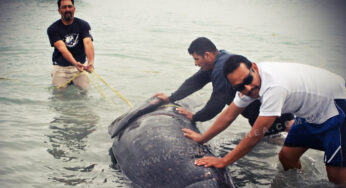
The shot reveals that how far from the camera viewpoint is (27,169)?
398 centimetres

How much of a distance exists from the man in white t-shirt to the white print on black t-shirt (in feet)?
12.6

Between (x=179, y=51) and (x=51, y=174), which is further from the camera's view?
(x=179, y=51)

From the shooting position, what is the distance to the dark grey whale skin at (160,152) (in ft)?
9.72

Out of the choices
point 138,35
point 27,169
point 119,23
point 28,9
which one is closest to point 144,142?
point 27,169

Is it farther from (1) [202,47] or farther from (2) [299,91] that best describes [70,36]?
(2) [299,91]

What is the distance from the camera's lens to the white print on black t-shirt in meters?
5.88

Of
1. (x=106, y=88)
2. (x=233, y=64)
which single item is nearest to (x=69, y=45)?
(x=106, y=88)

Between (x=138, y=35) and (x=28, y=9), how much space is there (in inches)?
452

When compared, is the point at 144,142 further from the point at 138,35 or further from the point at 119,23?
the point at 119,23

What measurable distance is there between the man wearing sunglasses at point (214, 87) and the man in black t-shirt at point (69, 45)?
83.6 inches

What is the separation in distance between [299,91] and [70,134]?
3.64 meters

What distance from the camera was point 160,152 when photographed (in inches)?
129

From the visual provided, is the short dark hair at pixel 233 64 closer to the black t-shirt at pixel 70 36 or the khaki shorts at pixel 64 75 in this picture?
the black t-shirt at pixel 70 36

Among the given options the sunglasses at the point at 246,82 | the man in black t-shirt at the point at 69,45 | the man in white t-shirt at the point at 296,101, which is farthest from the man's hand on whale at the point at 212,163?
the man in black t-shirt at the point at 69,45
